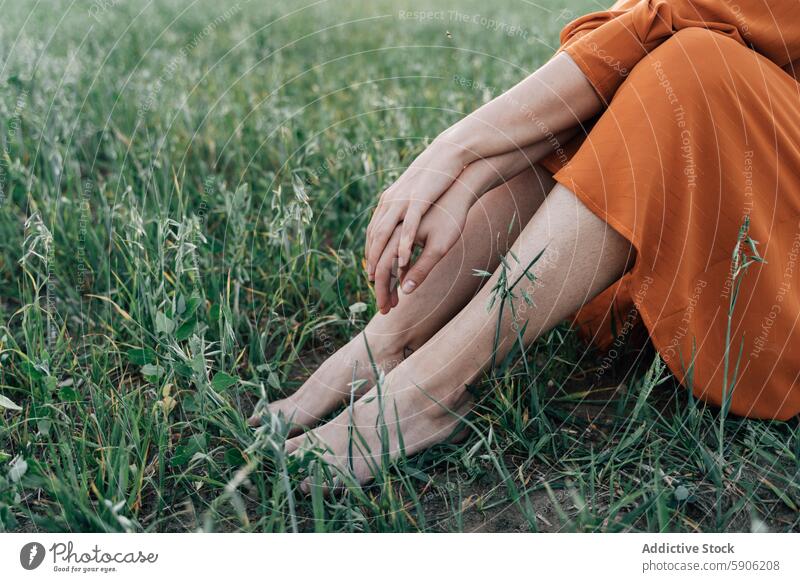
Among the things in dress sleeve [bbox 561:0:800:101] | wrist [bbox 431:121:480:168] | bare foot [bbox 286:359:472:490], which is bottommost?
bare foot [bbox 286:359:472:490]

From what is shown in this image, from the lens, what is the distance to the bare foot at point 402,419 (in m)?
1.13

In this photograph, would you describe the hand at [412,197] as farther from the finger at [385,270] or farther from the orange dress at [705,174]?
the orange dress at [705,174]

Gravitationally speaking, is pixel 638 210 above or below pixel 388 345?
above

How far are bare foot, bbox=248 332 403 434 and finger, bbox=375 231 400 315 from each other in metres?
0.16

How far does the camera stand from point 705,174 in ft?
3.43

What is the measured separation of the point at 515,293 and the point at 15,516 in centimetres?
76

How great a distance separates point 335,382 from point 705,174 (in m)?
0.66

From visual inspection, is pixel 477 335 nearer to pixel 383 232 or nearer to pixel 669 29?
pixel 383 232

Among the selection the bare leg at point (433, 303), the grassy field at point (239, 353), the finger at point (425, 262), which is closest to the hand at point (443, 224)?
the finger at point (425, 262)

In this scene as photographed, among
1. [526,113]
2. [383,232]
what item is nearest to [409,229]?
[383,232]

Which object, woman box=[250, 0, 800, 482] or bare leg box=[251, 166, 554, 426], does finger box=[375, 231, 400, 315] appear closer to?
woman box=[250, 0, 800, 482]

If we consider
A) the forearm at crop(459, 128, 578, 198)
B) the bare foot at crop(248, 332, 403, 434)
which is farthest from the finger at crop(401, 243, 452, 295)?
the bare foot at crop(248, 332, 403, 434)

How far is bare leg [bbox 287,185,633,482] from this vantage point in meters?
1.06

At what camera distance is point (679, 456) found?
1148 mm
